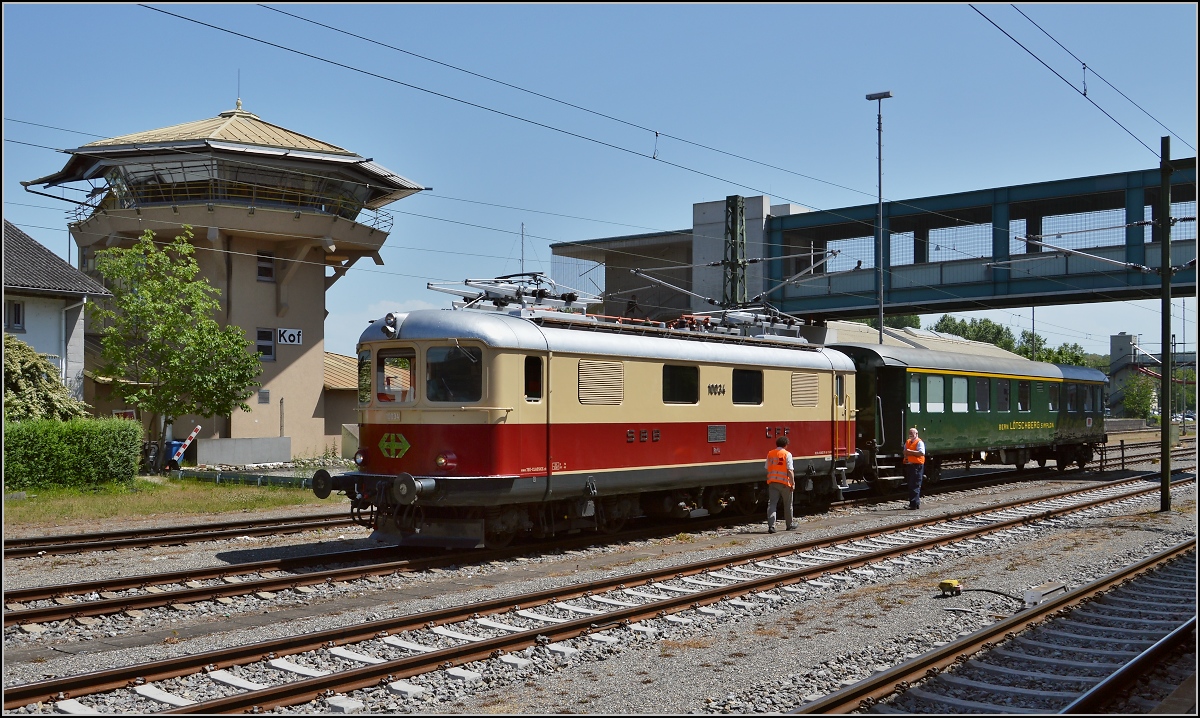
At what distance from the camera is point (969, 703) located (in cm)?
766

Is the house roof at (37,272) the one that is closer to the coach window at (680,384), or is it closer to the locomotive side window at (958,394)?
the coach window at (680,384)

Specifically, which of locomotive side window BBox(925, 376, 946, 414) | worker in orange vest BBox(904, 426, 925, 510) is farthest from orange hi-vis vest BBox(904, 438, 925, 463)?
locomotive side window BBox(925, 376, 946, 414)

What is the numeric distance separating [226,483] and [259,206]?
1132 cm

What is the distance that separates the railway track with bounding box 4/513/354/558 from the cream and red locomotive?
306cm

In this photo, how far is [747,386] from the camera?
59.2 ft

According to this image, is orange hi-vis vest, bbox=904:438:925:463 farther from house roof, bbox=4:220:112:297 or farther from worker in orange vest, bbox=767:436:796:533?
house roof, bbox=4:220:112:297

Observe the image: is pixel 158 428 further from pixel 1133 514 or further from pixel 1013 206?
pixel 1013 206

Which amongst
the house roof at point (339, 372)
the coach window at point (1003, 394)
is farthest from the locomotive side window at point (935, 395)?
the house roof at point (339, 372)

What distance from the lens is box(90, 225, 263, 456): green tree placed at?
102ft

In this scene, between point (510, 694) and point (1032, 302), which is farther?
point (1032, 302)

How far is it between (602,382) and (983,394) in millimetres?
15460

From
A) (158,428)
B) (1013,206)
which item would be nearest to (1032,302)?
(1013,206)

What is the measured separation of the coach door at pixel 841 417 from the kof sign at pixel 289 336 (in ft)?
74.3

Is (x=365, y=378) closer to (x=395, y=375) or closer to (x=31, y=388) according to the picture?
(x=395, y=375)
